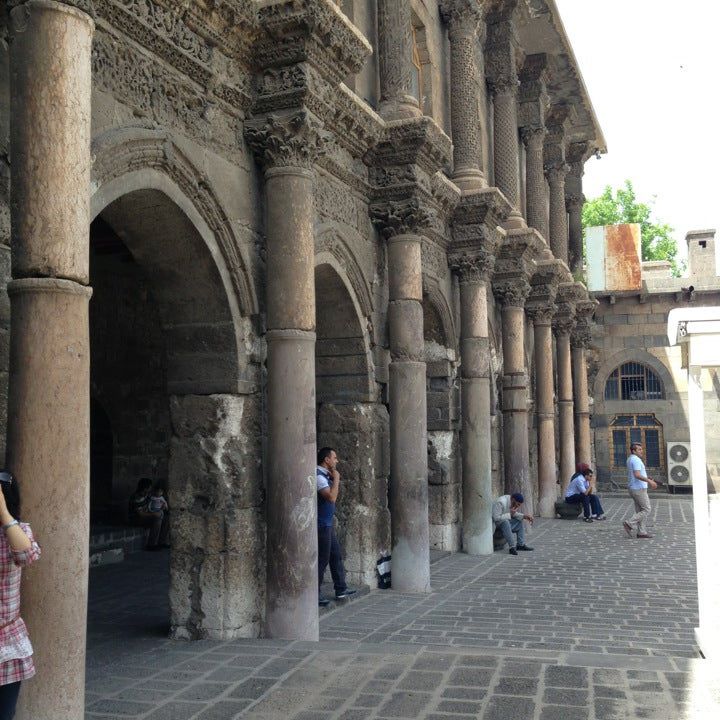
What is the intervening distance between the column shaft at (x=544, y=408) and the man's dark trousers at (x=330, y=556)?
10.1 metres

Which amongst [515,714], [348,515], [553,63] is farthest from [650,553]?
[553,63]

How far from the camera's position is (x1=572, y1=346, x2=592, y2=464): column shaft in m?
22.3

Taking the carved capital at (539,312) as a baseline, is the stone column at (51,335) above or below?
below

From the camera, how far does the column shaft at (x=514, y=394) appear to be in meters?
14.5

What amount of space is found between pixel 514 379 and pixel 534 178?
4.52m

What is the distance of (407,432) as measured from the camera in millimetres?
9172

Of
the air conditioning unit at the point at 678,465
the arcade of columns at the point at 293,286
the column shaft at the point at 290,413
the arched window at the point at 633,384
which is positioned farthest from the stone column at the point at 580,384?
the column shaft at the point at 290,413

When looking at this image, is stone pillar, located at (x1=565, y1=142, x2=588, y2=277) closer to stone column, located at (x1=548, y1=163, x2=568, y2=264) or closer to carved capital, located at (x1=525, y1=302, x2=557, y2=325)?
stone column, located at (x1=548, y1=163, x2=568, y2=264)

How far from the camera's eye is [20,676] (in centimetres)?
331

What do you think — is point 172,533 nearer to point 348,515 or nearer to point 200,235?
point 200,235

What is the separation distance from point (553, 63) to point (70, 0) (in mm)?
14877

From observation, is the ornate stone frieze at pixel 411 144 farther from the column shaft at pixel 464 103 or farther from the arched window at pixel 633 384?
the arched window at pixel 633 384

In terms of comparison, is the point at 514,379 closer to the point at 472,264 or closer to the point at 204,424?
the point at 472,264

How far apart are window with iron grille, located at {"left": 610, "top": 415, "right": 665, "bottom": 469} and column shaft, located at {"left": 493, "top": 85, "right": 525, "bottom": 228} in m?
15.4
